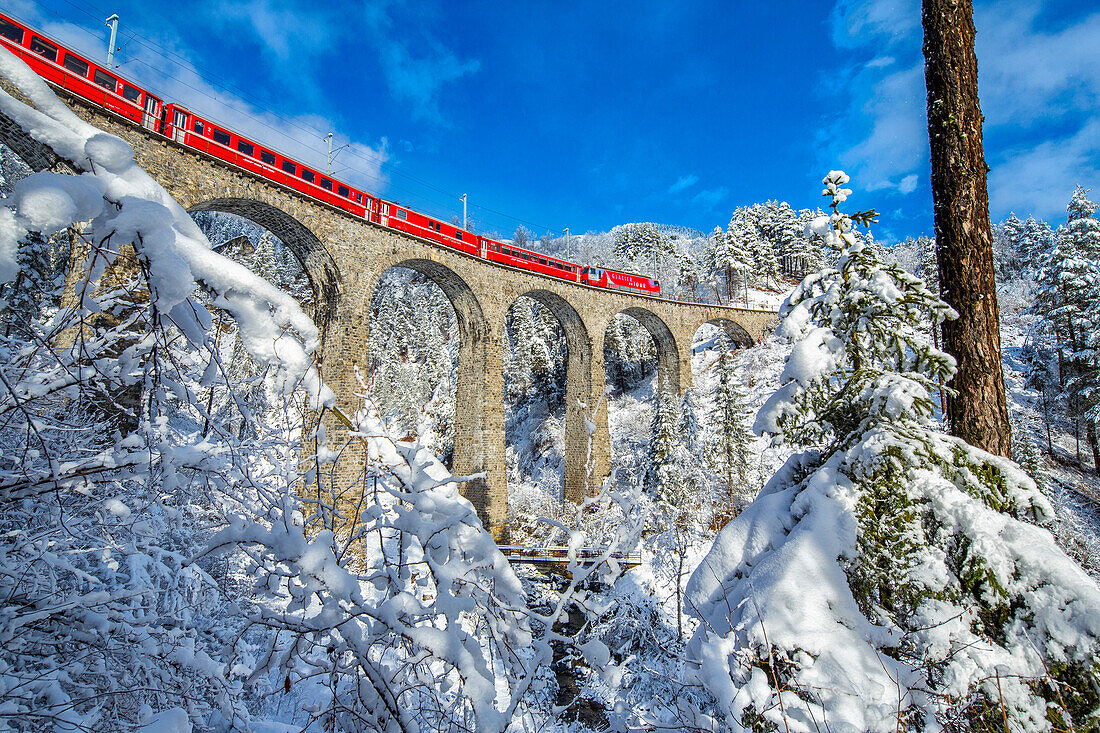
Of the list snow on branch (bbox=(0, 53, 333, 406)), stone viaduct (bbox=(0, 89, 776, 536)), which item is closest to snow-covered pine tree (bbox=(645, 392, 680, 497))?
stone viaduct (bbox=(0, 89, 776, 536))

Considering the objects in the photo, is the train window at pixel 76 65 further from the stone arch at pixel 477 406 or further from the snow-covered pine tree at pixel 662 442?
the snow-covered pine tree at pixel 662 442

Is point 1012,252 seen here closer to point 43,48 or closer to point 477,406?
point 477,406

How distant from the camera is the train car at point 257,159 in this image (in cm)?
1035

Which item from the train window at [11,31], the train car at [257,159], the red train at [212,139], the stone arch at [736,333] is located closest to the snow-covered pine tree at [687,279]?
the stone arch at [736,333]

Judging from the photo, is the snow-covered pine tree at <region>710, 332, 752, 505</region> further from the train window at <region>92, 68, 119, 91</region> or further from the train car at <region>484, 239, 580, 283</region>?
the train window at <region>92, 68, 119, 91</region>

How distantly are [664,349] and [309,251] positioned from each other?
18561mm

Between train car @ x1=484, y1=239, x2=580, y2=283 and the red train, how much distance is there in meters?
0.04

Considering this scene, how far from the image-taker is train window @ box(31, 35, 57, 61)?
26.4ft

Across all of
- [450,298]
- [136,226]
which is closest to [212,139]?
[450,298]

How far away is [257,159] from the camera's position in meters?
11.7

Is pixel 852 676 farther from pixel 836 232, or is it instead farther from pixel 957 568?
pixel 836 232

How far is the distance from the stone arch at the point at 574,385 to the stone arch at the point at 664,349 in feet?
13.9

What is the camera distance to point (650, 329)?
26.2 metres

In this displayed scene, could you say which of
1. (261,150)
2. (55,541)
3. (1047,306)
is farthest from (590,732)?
(1047,306)
